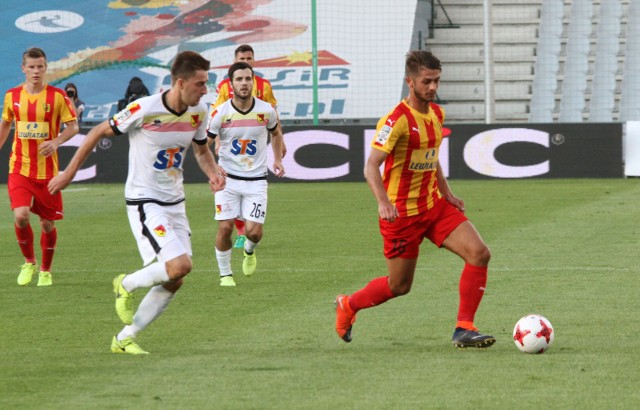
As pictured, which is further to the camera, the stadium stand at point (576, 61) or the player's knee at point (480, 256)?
the stadium stand at point (576, 61)

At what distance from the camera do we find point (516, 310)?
29.4ft

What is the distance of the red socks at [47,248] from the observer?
11094mm

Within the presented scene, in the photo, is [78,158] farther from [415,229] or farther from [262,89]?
[262,89]

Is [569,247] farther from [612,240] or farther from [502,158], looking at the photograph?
[502,158]

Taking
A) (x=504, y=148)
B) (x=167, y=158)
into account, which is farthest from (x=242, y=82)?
(x=504, y=148)

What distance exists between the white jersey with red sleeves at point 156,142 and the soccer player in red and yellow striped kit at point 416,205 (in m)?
1.10

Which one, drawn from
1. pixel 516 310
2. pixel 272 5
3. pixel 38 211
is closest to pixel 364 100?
pixel 272 5

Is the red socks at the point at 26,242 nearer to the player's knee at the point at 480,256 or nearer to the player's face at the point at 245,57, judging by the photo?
the player's face at the point at 245,57

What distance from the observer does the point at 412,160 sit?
7.58 metres

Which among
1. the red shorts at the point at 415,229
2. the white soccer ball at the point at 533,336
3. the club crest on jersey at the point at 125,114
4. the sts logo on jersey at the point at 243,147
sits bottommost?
the white soccer ball at the point at 533,336

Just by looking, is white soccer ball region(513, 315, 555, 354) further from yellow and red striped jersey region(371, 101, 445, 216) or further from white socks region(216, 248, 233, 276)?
white socks region(216, 248, 233, 276)

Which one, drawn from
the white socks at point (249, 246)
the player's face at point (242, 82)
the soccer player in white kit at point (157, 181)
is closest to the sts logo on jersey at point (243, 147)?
the player's face at point (242, 82)

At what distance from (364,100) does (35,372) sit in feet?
76.6

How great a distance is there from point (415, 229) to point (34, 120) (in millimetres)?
4839
